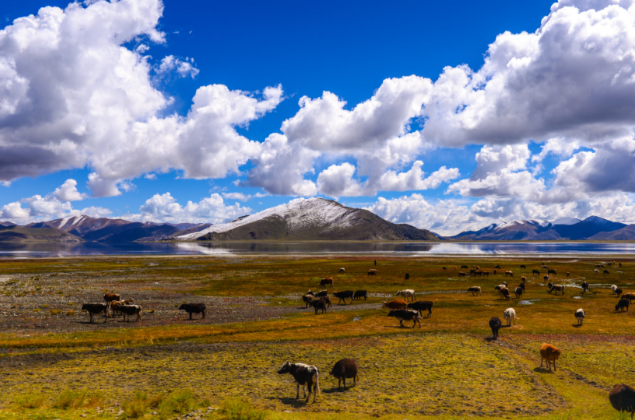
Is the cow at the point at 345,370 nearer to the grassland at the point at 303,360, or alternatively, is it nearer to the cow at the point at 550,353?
the grassland at the point at 303,360

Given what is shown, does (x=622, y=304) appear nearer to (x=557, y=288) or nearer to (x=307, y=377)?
(x=557, y=288)

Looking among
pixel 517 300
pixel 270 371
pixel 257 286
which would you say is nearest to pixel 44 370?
pixel 270 371

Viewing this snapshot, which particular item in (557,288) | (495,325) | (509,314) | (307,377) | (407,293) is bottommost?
(557,288)

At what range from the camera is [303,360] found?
21078 millimetres

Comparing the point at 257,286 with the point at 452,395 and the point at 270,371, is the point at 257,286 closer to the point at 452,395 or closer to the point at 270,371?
the point at 270,371

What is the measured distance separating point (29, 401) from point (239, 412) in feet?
26.5

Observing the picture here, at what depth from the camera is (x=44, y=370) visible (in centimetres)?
1856

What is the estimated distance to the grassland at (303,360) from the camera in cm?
1377

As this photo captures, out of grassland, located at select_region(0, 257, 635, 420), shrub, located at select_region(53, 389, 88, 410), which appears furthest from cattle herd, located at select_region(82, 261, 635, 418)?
shrub, located at select_region(53, 389, 88, 410)

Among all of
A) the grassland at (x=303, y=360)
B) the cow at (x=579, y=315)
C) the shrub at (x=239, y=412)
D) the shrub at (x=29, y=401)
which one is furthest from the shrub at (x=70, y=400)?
the cow at (x=579, y=315)

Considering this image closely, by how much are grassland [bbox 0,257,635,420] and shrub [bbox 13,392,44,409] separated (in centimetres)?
4

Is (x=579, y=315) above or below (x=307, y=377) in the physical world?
below

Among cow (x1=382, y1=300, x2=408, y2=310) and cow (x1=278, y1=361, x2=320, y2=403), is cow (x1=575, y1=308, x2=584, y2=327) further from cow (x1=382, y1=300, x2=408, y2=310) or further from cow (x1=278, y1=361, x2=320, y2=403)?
cow (x1=278, y1=361, x2=320, y2=403)

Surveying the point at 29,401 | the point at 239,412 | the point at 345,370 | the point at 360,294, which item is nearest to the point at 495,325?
the point at 345,370
